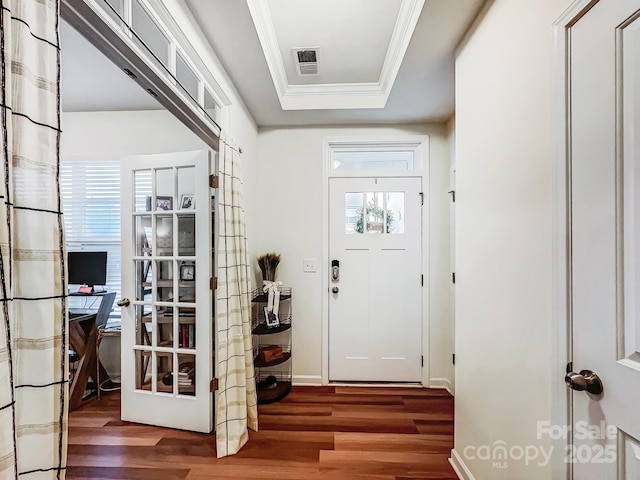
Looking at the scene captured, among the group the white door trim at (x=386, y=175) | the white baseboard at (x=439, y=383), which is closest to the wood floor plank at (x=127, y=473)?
the white door trim at (x=386, y=175)

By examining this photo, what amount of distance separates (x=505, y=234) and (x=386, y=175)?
1806 mm

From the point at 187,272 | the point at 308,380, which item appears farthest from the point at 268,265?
the point at 308,380

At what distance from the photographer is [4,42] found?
67cm

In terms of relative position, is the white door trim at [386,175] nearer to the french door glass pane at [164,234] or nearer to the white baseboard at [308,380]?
the white baseboard at [308,380]

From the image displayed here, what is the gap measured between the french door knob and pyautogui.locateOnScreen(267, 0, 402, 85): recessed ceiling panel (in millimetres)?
1952

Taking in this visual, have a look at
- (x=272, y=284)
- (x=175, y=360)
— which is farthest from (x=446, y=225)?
(x=175, y=360)

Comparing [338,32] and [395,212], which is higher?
[338,32]

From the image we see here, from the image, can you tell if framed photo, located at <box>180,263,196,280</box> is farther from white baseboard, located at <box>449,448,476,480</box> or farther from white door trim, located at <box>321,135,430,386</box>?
white baseboard, located at <box>449,448,476,480</box>

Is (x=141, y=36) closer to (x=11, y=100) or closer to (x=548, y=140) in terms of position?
(x=11, y=100)

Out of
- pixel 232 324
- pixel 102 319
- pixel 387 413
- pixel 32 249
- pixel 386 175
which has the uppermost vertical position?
pixel 386 175

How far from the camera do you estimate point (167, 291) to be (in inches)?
95.0

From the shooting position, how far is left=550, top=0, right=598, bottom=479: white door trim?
3.42ft

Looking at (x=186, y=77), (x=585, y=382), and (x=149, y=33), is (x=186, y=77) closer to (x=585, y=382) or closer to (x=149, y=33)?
(x=149, y=33)

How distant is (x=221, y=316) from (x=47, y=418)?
131 centimetres
